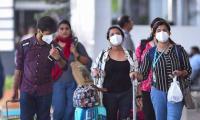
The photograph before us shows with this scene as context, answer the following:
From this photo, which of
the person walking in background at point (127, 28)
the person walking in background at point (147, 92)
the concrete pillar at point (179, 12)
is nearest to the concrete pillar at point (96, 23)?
the concrete pillar at point (179, 12)

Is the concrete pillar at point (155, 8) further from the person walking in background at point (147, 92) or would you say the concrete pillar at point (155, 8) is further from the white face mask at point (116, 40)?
the white face mask at point (116, 40)

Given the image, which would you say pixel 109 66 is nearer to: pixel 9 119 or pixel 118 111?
pixel 118 111

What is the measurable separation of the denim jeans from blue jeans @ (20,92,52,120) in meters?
0.73

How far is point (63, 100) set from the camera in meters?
9.55

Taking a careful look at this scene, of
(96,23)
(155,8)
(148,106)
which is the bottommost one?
(148,106)

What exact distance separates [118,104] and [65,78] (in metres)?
1.42

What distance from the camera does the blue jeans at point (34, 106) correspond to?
827 centimetres

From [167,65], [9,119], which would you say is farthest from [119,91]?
[9,119]

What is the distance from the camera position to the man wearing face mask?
27.0 ft

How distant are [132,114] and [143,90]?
338 mm

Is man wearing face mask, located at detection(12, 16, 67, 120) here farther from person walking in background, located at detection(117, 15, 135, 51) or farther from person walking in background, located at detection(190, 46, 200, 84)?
person walking in background, located at detection(190, 46, 200, 84)

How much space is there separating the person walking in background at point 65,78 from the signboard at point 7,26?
1205 centimetres

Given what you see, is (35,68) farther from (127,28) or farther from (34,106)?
(127,28)

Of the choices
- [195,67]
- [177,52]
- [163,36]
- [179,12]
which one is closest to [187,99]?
[177,52]
